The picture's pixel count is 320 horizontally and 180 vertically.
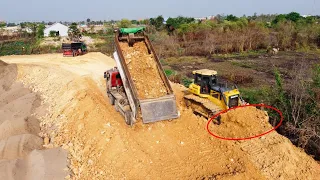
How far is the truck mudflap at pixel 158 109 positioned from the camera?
33.2ft

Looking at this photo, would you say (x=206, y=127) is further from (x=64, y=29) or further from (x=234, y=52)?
(x=64, y=29)

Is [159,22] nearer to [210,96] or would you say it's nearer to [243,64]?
[243,64]

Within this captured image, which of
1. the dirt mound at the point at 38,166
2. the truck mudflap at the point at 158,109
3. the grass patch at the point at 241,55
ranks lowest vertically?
the dirt mound at the point at 38,166

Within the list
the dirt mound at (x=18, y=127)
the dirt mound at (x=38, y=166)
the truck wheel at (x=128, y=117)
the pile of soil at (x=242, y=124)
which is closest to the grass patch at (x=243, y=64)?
the pile of soil at (x=242, y=124)

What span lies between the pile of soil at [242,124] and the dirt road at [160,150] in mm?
413

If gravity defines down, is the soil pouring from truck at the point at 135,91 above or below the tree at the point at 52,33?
A: below

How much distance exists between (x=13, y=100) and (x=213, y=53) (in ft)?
79.0

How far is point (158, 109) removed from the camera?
1028 cm

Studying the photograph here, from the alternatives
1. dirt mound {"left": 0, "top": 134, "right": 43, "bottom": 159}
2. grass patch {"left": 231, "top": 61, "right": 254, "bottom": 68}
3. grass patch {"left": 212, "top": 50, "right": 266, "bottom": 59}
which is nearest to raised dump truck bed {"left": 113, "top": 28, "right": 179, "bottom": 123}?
dirt mound {"left": 0, "top": 134, "right": 43, "bottom": 159}

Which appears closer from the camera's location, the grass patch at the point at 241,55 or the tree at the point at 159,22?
the grass patch at the point at 241,55

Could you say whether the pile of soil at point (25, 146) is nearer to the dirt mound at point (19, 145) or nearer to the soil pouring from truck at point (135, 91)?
the dirt mound at point (19, 145)

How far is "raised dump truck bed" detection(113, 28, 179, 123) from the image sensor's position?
10.2m

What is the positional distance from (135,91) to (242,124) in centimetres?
402

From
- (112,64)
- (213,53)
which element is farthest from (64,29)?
(112,64)
